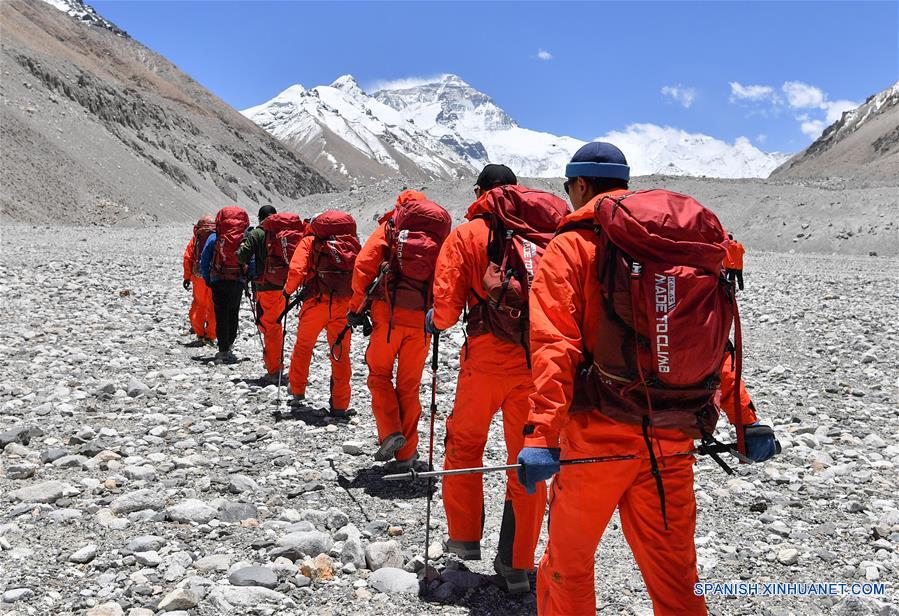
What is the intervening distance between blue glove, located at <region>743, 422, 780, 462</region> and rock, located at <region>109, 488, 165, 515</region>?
433 centimetres

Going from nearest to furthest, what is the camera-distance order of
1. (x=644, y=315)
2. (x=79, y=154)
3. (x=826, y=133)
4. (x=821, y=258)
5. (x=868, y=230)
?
(x=644, y=315)
(x=821, y=258)
(x=868, y=230)
(x=79, y=154)
(x=826, y=133)

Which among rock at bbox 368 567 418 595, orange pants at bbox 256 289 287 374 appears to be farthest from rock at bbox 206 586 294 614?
orange pants at bbox 256 289 287 374

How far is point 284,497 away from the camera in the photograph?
6.39 meters

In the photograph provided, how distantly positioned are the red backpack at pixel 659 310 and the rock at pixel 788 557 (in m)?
2.48

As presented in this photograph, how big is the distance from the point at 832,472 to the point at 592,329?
15.5ft

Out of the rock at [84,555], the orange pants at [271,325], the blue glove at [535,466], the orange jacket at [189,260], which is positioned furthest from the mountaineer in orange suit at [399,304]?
the orange jacket at [189,260]

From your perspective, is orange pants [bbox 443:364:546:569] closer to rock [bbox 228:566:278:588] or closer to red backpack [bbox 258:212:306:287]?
rock [bbox 228:566:278:588]

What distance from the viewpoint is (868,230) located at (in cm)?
3394

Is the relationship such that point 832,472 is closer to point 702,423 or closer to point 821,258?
point 702,423

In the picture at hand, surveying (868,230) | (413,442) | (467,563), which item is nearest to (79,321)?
(413,442)

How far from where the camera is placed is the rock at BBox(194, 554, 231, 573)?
15.9ft

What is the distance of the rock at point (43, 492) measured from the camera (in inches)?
228

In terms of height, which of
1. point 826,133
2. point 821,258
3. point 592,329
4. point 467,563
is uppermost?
point 826,133

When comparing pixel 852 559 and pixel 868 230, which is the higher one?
pixel 868 230
